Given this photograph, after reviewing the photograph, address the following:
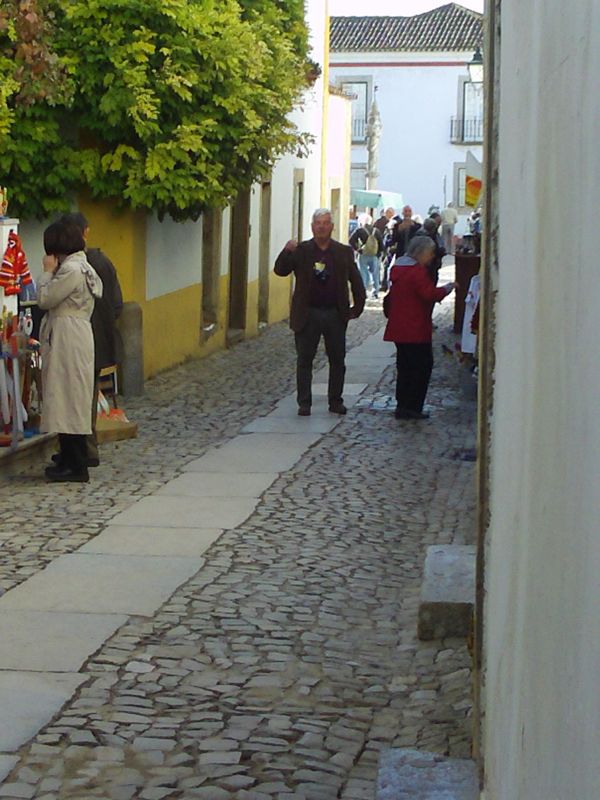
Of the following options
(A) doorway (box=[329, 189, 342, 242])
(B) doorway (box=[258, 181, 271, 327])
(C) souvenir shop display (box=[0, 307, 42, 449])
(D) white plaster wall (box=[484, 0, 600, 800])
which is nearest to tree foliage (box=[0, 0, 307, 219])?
(C) souvenir shop display (box=[0, 307, 42, 449])

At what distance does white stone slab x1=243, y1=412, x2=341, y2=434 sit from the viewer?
12.4m

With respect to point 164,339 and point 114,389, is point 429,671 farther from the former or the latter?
point 164,339

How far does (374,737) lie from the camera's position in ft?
16.0

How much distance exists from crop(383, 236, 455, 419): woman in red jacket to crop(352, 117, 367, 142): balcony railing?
4920 centimetres

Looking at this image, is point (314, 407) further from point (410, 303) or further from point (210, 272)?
point (210, 272)

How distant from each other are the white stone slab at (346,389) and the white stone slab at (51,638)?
888cm

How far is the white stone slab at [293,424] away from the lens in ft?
40.7

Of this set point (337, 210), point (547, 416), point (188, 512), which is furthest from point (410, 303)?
point (337, 210)

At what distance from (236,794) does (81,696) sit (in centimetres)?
105

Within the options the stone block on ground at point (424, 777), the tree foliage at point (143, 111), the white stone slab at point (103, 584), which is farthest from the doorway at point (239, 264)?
the stone block on ground at point (424, 777)

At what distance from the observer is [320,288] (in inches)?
509

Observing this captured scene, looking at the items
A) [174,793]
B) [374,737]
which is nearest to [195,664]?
[374,737]

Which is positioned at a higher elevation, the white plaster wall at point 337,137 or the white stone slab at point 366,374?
the white plaster wall at point 337,137

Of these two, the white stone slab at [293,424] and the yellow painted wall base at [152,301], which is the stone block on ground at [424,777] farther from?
the yellow painted wall base at [152,301]
